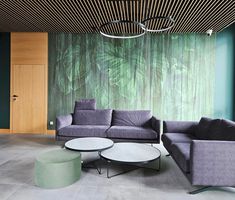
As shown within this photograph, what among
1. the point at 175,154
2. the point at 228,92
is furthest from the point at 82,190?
the point at 228,92

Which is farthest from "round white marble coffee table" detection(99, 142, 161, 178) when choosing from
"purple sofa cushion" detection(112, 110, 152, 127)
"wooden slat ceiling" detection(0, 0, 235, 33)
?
"wooden slat ceiling" detection(0, 0, 235, 33)

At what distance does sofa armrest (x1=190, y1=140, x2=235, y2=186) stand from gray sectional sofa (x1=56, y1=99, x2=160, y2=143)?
1769 millimetres

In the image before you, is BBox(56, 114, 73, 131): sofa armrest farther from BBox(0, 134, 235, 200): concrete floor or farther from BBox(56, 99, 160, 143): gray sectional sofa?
BBox(0, 134, 235, 200): concrete floor

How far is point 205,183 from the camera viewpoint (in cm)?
226

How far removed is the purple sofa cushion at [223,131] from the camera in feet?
8.61

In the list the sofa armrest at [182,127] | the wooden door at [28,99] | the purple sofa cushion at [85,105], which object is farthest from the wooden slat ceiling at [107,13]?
the sofa armrest at [182,127]

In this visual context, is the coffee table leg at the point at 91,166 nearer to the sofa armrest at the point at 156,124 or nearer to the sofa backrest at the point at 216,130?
the sofa armrest at the point at 156,124

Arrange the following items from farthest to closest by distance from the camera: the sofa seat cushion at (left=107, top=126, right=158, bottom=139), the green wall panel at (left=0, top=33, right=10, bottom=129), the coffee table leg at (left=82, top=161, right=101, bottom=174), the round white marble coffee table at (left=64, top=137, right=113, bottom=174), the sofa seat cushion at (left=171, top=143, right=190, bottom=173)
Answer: the green wall panel at (left=0, top=33, right=10, bottom=129), the sofa seat cushion at (left=107, top=126, right=158, bottom=139), the coffee table leg at (left=82, top=161, right=101, bottom=174), the round white marble coffee table at (left=64, top=137, right=113, bottom=174), the sofa seat cushion at (left=171, top=143, right=190, bottom=173)

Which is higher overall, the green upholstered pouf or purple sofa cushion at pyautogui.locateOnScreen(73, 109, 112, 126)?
purple sofa cushion at pyautogui.locateOnScreen(73, 109, 112, 126)

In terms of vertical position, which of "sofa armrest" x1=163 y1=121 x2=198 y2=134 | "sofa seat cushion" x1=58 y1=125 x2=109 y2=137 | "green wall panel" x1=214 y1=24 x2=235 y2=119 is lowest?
"sofa seat cushion" x1=58 y1=125 x2=109 y2=137

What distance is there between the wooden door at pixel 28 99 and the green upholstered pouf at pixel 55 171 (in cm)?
339

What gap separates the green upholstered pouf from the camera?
2424mm

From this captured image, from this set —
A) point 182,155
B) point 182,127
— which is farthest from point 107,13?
point 182,155

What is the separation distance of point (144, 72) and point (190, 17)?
1.83 meters
